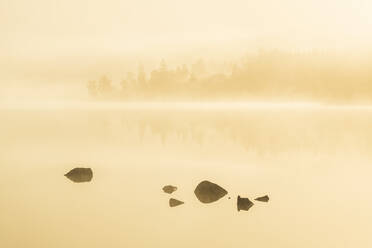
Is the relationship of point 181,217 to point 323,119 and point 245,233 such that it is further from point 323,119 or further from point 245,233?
point 323,119

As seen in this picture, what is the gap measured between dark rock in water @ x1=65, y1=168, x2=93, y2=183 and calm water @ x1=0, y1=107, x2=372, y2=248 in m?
0.05

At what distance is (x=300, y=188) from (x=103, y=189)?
0.92 meters

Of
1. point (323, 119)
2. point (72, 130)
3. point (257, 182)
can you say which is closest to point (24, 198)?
point (257, 182)

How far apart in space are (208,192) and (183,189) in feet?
0.45

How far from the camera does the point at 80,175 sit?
2354 millimetres

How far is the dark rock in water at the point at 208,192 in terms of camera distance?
2.04 m

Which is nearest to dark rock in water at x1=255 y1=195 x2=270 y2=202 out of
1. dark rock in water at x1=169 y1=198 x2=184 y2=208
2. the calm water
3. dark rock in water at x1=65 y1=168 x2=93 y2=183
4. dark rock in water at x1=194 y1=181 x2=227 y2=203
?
the calm water

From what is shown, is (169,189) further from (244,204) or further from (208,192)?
(244,204)

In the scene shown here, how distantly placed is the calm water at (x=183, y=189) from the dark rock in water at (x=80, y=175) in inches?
1.8

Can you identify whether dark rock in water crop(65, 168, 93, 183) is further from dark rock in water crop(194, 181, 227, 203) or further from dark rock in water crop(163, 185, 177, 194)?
dark rock in water crop(194, 181, 227, 203)

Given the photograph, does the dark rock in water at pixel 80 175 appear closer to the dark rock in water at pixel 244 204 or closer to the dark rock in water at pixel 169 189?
the dark rock in water at pixel 169 189

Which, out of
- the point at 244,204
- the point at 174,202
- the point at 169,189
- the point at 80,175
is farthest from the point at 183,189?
the point at 80,175

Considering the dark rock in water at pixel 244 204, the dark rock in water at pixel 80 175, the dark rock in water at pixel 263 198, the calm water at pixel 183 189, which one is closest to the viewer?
the calm water at pixel 183 189

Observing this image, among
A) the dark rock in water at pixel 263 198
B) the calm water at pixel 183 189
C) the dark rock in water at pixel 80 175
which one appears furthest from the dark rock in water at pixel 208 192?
the dark rock in water at pixel 80 175
